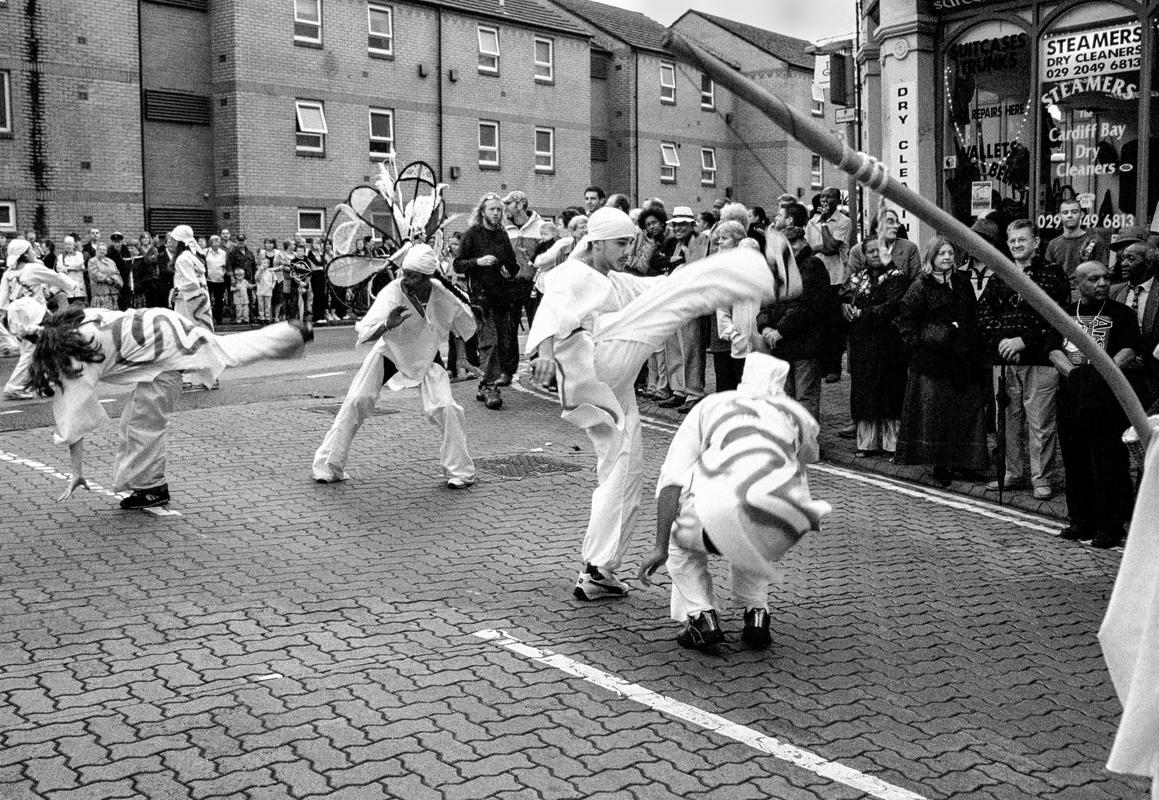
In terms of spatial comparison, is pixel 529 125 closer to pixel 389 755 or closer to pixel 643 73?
pixel 643 73

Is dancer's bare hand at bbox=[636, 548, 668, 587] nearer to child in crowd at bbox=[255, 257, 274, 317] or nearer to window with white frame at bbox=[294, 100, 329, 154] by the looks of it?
child in crowd at bbox=[255, 257, 274, 317]

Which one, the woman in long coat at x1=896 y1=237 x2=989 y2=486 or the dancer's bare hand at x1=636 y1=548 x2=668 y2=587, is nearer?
the dancer's bare hand at x1=636 y1=548 x2=668 y2=587

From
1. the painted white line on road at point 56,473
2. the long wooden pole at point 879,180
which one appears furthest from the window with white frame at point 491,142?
the long wooden pole at point 879,180

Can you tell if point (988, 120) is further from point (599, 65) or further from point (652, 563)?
point (599, 65)

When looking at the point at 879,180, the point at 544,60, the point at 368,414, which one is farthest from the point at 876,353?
the point at 544,60

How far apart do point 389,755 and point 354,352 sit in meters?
17.0

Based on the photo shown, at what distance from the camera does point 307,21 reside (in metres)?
36.2

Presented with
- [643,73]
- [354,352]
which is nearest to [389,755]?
[354,352]

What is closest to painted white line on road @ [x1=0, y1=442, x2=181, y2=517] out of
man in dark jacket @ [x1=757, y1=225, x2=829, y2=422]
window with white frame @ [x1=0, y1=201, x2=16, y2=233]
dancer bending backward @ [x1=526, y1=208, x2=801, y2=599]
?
dancer bending backward @ [x1=526, y1=208, x2=801, y2=599]

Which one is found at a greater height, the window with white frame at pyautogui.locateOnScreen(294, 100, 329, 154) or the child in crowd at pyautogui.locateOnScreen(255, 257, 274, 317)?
the window with white frame at pyautogui.locateOnScreen(294, 100, 329, 154)

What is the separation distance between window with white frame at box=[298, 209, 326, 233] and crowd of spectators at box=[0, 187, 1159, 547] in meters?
20.7

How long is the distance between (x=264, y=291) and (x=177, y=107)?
8.16 metres

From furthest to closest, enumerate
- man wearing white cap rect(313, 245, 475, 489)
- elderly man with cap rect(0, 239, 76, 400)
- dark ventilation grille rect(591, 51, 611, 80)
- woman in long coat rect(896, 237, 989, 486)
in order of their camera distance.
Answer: dark ventilation grille rect(591, 51, 611, 80)
elderly man with cap rect(0, 239, 76, 400)
woman in long coat rect(896, 237, 989, 486)
man wearing white cap rect(313, 245, 475, 489)

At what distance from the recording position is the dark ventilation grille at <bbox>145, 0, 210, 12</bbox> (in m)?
33.8
